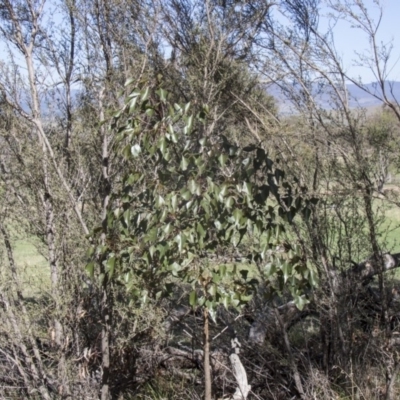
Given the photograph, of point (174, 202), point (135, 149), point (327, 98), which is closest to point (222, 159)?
point (174, 202)

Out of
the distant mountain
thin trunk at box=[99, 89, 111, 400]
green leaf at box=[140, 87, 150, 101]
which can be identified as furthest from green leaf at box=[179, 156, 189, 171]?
the distant mountain

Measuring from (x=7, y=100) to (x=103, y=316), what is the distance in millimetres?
2007

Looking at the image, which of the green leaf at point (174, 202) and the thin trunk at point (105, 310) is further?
the thin trunk at point (105, 310)

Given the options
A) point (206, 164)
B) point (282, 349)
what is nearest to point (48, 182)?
point (206, 164)

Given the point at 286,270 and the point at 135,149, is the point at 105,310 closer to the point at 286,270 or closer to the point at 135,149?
the point at 135,149

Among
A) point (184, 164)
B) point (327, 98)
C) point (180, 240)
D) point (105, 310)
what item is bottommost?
point (105, 310)

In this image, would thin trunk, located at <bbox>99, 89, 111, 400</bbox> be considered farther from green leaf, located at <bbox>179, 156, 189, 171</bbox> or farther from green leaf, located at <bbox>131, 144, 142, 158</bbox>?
green leaf, located at <bbox>179, 156, 189, 171</bbox>

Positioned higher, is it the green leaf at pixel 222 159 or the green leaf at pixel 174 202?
the green leaf at pixel 222 159

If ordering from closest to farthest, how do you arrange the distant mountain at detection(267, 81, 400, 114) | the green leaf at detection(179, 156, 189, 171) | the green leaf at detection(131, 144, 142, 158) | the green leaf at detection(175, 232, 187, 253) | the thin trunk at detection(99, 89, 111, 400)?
1. the green leaf at detection(175, 232, 187, 253)
2. the green leaf at detection(179, 156, 189, 171)
3. the green leaf at detection(131, 144, 142, 158)
4. the thin trunk at detection(99, 89, 111, 400)
5. the distant mountain at detection(267, 81, 400, 114)

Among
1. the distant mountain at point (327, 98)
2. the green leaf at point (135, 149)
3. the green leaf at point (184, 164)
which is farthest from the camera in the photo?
the distant mountain at point (327, 98)

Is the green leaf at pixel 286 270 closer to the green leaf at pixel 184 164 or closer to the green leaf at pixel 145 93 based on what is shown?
the green leaf at pixel 184 164

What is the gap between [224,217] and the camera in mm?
3092

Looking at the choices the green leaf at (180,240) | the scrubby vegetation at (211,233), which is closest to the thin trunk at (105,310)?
the scrubby vegetation at (211,233)

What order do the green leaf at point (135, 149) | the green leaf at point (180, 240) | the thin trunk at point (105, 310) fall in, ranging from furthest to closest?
the thin trunk at point (105, 310)
the green leaf at point (135, 149)
the green leaf at point (180, 240)
